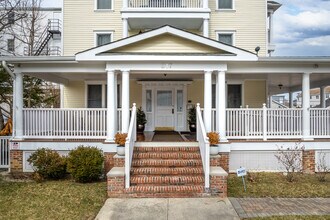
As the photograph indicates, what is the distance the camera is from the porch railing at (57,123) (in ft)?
38.9

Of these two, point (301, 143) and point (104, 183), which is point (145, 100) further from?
point (301, 143)

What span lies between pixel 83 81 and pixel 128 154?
8.55 meters

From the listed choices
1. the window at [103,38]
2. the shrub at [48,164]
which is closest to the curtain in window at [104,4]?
the window at [103,38]

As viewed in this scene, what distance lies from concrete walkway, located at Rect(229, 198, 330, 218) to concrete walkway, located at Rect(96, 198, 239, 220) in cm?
28

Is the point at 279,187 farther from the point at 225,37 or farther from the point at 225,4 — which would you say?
the point at 225,4

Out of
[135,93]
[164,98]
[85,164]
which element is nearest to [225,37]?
[164,98]

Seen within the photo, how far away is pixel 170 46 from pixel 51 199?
6376 millimetres

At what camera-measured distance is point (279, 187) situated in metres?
9.55

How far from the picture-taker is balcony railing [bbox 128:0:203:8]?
16500mm

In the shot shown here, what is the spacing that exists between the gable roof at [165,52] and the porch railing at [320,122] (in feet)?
11.5

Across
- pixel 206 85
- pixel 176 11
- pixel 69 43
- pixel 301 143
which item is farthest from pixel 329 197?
pixel 69 43

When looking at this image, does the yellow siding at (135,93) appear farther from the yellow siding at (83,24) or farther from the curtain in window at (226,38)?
the curtain in window at (226,38)

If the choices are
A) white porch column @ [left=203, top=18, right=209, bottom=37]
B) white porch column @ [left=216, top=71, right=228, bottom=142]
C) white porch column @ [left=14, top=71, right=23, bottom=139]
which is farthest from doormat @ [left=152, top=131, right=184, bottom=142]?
white porch column @ [left=203, top=18, right=209, bottom=37]

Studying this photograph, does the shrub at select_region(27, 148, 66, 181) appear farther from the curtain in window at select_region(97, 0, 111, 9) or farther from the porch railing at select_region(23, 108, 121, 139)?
the curtain in window at select_region(97, 0, 111, 9)
